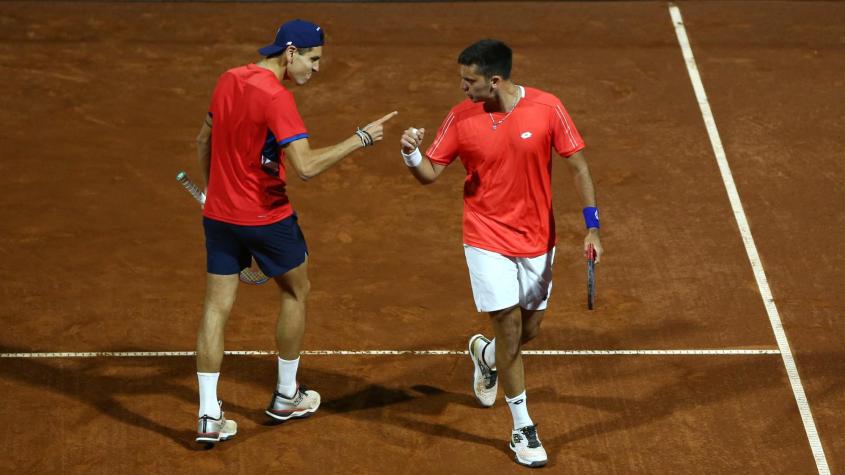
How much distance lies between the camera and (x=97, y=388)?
8102mm

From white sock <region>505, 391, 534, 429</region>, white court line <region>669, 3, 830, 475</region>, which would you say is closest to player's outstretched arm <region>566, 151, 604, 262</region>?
white sock <region>505, 391, 534, 429</region>

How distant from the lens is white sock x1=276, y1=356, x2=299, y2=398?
767 centimetres

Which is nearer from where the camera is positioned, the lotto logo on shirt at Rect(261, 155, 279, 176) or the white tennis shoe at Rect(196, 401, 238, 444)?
the lotto logo on shirt at Rect(261, 155, 279, 176)

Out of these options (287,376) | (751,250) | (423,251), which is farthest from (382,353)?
(751,250)

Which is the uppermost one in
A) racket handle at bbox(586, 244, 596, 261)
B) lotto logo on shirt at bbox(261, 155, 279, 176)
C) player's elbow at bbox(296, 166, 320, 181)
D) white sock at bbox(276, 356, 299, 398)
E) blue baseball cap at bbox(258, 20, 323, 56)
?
blue baseball cap at bbox(258, 20, 323, 56)

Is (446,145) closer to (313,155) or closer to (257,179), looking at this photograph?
(313,155)

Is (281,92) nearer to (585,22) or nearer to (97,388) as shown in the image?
(97,388)

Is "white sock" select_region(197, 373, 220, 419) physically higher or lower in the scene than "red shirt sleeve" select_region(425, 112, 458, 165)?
lower

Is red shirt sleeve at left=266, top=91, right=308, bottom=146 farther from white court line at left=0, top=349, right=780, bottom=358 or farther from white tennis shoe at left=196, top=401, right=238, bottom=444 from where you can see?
white court line at left=0, top=349, right=780, bottom=358

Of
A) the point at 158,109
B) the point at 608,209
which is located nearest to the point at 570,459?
the point at 608,209

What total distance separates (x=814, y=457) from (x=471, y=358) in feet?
7.03

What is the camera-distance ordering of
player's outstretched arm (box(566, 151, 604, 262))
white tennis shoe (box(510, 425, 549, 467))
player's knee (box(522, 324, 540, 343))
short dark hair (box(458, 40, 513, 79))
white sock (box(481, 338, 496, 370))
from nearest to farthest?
short dark hair (box(458, 40, 513, 79)) < player's outstretched arm (box(566, 151, 604, 262)) < white tennis shoe (box(510, 425, 549, 467)) < player's knee (box(522, 324, 540, 343)) < white sock (box(481, 338, 496, 370))

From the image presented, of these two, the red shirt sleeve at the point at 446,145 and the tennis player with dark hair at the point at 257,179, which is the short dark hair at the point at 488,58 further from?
the tennis player with dark hair at the point at 257,179

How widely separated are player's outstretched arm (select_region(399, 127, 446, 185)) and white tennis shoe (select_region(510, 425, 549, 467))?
150cm
